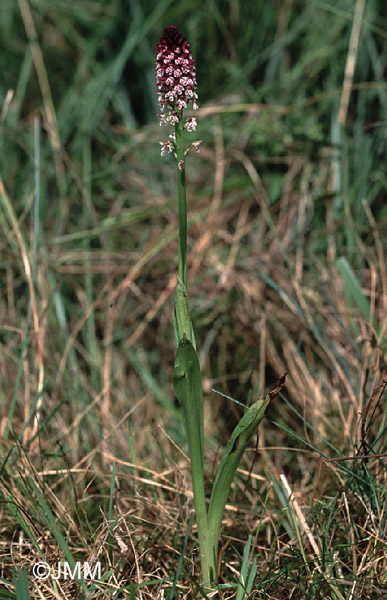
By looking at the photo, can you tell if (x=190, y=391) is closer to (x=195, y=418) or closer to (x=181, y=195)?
(x=195, y=418)

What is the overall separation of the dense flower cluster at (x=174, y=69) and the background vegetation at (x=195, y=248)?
0.95 metres

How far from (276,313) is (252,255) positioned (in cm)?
35

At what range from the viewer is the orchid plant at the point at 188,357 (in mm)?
1124

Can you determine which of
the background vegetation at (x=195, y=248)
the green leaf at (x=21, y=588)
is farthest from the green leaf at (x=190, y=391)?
the green leaf at (x=21, y=588)

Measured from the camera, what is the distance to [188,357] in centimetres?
123

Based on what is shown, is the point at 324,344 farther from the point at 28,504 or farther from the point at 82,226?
the point at 82,226

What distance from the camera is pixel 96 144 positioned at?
293 centimetres

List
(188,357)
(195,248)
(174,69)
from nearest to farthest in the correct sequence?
(174,69) → (188,357) → (195,248)

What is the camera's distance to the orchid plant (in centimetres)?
112

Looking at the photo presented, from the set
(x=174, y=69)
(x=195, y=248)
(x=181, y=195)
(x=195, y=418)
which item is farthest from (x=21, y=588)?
(x=195, y=248)

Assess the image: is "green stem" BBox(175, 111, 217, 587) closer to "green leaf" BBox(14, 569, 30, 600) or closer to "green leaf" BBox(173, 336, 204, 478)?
"green leaf" BBox(173, 336, 204, 478)

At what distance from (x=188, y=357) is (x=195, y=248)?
147 centimetres

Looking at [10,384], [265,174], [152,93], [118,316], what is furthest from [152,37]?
[10,384]

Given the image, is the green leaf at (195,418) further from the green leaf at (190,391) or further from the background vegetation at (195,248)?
the background vegetation at (195,248)
